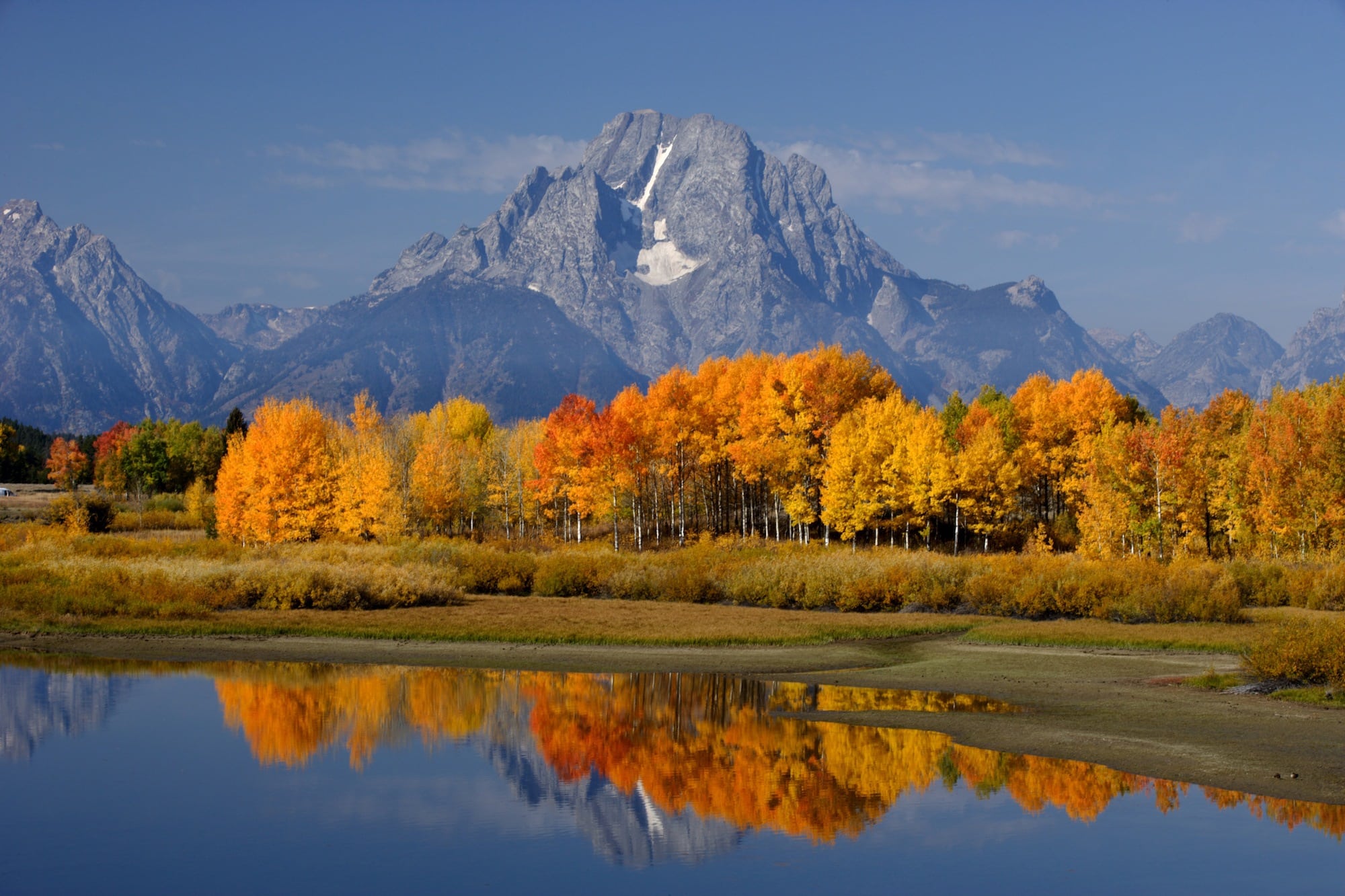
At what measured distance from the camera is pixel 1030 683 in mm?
26953

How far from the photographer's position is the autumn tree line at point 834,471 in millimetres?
58375

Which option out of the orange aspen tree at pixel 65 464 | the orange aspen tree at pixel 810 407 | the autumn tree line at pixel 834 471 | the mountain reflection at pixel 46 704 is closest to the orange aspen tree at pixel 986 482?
the autumn tree line at pixel 834 471

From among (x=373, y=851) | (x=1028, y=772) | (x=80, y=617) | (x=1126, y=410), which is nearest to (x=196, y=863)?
(x=373, y=851)

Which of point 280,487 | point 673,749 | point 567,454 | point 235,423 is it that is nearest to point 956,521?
point 567,454

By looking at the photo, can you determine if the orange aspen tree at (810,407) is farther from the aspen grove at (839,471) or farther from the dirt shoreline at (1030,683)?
the dirt shoreline at (1030,683)

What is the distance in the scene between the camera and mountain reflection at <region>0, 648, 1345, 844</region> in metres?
16.0

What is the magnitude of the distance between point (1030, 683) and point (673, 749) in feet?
35.3

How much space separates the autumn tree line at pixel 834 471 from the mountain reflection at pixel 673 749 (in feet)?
Result: 124

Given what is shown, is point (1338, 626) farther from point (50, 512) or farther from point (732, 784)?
point (50, 512)

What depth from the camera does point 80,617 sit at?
36594 mm

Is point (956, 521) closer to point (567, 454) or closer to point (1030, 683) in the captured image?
point (567, 454)

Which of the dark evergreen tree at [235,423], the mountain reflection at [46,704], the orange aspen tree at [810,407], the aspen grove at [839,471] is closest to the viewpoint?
the mountain reflection at [46,704]

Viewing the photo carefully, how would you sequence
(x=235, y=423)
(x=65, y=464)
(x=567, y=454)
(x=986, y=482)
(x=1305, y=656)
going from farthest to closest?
(x=65, y=464)
(x=235, y=423)
(x=567, y=454)
(x=986, y=482)
(x=1305, y=656)

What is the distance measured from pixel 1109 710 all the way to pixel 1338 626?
6.13 m
